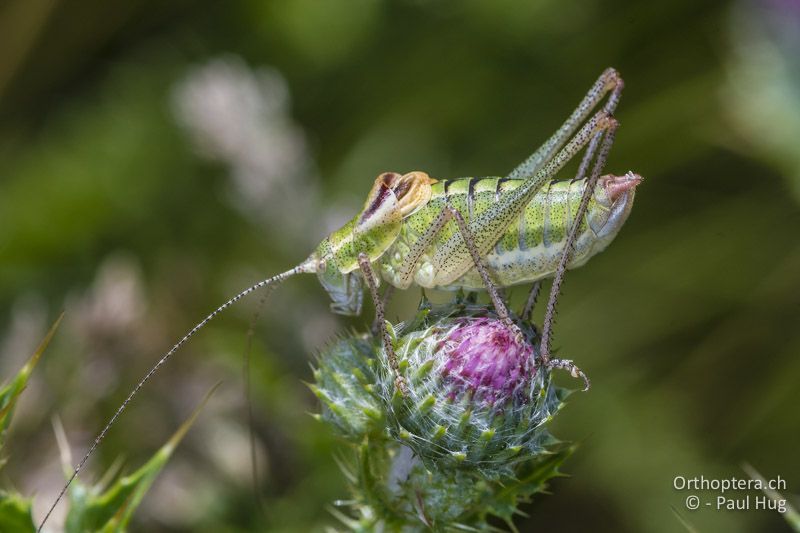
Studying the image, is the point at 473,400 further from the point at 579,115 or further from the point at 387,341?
the point at 579,115

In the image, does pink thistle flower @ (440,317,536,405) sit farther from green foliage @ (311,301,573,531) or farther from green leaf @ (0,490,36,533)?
green leaf @ (0,490,36,533)

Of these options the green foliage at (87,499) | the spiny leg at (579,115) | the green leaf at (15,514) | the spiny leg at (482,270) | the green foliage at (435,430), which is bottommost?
the green leaf at (15,514)

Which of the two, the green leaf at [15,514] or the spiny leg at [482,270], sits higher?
the spiny leg at [482,270]

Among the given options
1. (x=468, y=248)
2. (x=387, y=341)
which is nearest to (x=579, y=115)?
Answer: (x=468, y=248)

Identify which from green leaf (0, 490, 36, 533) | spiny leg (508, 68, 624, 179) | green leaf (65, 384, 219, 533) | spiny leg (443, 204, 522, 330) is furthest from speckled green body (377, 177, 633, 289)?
green leaf (0, 490, 36, 533)

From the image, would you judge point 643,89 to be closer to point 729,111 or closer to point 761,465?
point 729,111

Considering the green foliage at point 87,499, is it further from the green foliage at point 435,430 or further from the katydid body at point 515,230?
the katydid body at point 515,230

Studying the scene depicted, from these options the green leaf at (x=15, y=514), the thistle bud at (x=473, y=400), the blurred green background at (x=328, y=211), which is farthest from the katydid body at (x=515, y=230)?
the green leaf at (x=15, y=514)
